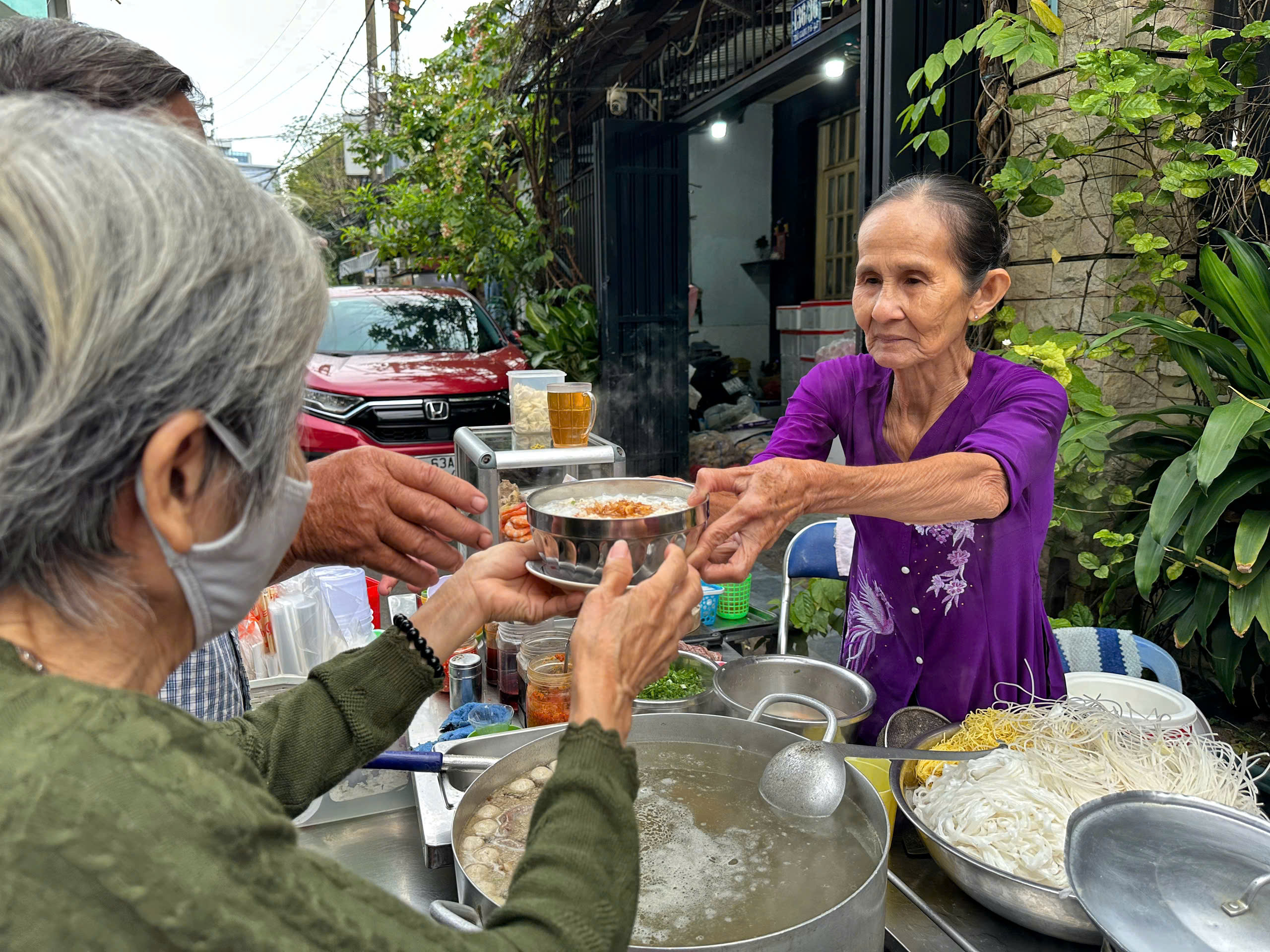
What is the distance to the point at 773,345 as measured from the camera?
41.7ft

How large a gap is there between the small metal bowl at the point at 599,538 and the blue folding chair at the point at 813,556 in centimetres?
166

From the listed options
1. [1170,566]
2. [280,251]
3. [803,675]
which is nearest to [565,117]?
[1170,566]

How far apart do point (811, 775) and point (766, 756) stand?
6.3 inches

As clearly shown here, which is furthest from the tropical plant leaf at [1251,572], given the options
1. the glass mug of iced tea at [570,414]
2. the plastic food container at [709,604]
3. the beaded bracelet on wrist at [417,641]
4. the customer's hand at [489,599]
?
the beaded bracelet on wrist at [417,641]

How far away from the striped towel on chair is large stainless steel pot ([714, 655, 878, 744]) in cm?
122

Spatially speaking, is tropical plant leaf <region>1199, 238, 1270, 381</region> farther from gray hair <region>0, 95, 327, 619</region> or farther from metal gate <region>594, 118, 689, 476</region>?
metal gate <region>594, 118, 689, 476</region>

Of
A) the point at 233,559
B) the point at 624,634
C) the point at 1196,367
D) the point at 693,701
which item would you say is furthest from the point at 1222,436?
the point at 233,559

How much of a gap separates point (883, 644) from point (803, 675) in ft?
1.49

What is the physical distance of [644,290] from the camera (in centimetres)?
889

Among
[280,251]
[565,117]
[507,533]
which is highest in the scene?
[565,117]

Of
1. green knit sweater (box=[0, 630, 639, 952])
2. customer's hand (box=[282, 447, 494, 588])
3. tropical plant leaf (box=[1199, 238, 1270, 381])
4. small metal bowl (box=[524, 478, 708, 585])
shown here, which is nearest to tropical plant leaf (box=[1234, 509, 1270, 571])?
tropical plant leaf (box=[1199, 238, 1270, 381])

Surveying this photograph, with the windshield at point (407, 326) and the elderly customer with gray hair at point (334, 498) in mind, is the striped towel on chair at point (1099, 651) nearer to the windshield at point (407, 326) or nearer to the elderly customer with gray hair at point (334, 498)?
the elderly customer with gray hair at point (334, 498)

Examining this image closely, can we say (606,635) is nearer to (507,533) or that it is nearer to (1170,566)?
(507,533)

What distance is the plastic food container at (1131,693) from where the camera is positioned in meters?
2.32
